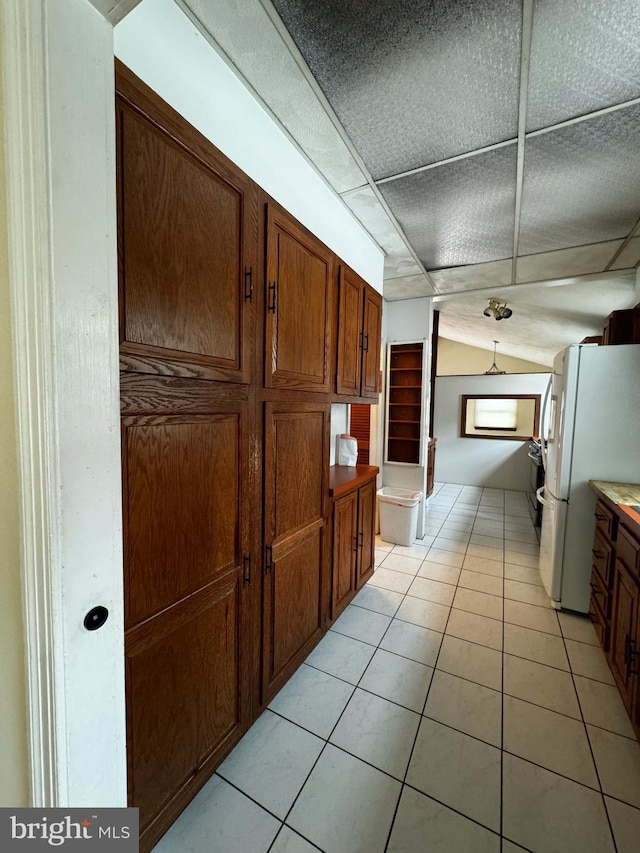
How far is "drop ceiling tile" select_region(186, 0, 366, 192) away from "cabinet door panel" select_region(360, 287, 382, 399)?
79 cm

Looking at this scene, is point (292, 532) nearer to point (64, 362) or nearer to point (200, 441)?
point (200, 441)

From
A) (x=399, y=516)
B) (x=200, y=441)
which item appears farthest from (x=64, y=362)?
(x=399, y=516)

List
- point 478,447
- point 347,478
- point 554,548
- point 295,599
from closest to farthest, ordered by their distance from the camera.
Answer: point 295,599 → point 347,478 → point 554,548 → point 478,447

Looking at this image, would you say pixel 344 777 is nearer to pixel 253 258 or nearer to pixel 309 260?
pixel 253 258

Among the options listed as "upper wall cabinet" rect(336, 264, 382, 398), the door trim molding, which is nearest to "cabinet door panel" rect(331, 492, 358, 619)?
"upper wall cabinet" rect(336, 264, 382, 398)

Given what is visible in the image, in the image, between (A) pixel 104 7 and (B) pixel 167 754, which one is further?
(B) pixel 167 754

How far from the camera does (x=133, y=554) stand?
91 cm

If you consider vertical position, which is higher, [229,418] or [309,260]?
[309,260]

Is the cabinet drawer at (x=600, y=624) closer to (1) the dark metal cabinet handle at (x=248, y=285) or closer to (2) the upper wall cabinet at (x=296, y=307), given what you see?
(2) the upper wall cabinet at (x=296, y=307)

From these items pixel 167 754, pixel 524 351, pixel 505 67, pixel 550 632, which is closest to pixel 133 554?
pixel 167 754

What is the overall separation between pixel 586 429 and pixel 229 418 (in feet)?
7.94

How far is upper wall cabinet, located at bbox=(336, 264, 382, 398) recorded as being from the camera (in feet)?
6.58

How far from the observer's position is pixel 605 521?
2.00 m

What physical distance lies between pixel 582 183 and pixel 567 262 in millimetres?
1102
